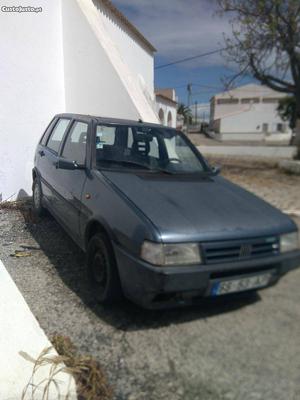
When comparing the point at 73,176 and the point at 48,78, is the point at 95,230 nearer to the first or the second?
the point at 73,176

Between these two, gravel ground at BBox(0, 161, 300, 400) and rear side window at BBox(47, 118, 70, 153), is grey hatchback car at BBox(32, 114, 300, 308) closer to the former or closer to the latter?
gravel ground at BBox(0, 161, 300, 400)

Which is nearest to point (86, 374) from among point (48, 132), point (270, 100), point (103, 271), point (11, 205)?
point (103, 271)

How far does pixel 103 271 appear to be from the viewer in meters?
3.10

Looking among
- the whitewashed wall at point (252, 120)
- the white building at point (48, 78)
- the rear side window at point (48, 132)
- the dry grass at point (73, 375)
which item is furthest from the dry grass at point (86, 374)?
the whitewashed wall at point (252, 120)

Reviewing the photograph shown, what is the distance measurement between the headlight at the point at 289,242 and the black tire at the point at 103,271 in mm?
1343

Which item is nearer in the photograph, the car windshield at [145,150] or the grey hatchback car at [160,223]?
the grey hatchback car at [160,223]

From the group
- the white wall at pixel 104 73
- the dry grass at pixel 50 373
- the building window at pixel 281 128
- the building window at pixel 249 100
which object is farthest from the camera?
the building window at pixel 249 100

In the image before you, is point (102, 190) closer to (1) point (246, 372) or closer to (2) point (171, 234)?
(2) point (171, 234)

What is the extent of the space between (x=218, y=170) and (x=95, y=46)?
3.89m

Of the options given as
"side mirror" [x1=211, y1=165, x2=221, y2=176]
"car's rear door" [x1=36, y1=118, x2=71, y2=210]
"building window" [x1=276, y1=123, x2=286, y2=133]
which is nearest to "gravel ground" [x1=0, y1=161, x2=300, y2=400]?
"car's rear door" [x1=36, y1=118, x2=71, y2=210]

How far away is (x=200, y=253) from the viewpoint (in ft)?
8.48

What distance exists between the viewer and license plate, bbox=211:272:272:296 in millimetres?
2650

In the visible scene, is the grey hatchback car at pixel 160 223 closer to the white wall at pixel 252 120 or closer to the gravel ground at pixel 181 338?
the gravel ground at pixel 181 338

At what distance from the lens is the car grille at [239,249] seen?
8.57 feet
